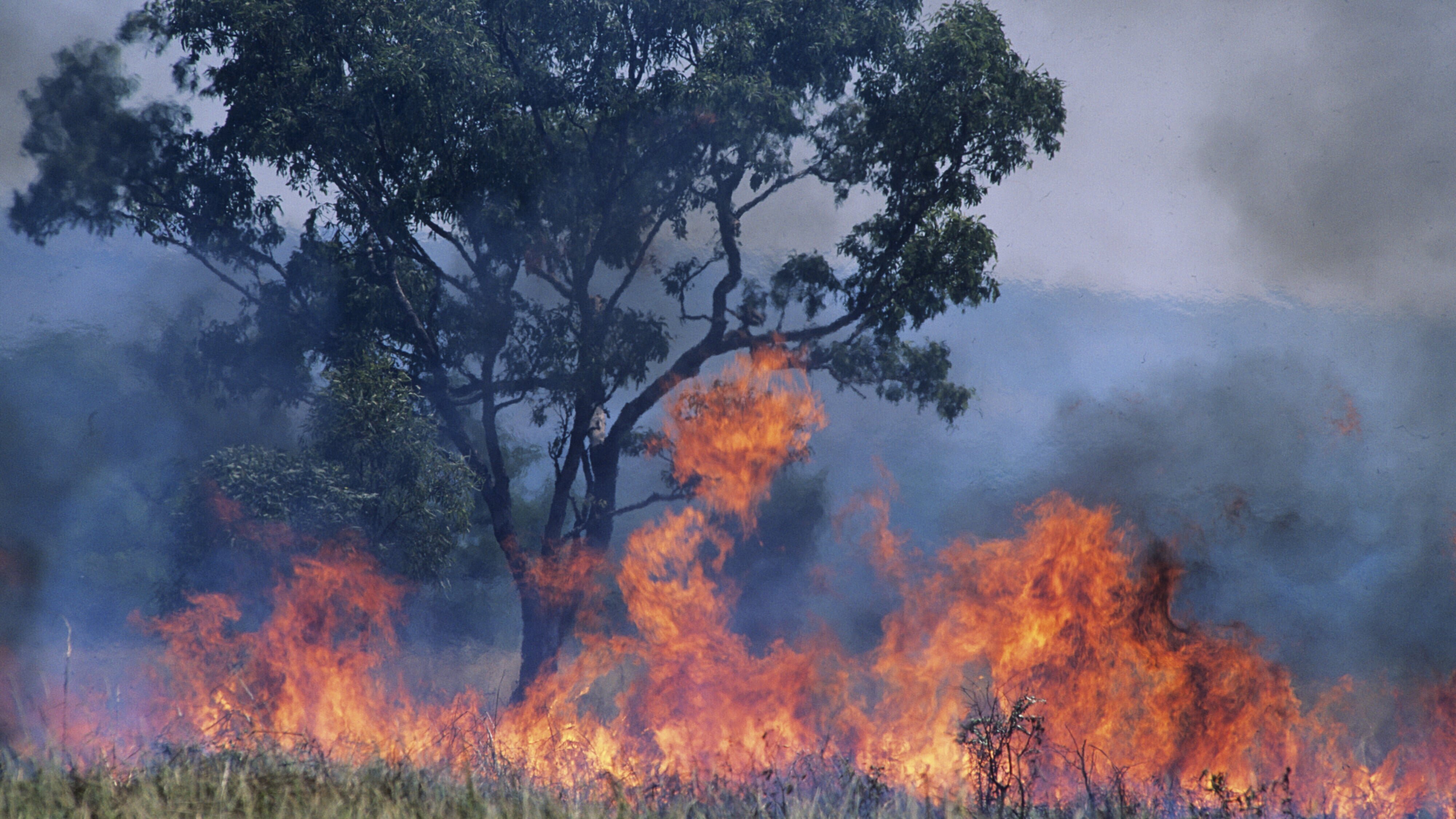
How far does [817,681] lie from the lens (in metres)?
18.1

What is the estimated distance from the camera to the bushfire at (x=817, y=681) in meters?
15.5

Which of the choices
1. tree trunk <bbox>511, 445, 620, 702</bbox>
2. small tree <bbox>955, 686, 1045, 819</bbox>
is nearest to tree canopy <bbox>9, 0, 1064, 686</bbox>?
tree trunk <bbox>511, 445, 620, 702</bbox>

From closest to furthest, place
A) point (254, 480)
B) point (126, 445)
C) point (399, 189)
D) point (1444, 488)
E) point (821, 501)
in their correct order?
point (254, 480), point (399, 189), point (1444, 488), point (126, 445), point (821, 501)

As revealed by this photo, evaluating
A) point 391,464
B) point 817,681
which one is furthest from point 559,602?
point 817,681

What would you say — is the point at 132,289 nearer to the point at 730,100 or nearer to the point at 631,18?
the point at 631,18

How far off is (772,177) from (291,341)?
393 inches

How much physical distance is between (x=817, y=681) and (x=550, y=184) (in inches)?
401

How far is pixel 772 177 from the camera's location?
20266 millimetres

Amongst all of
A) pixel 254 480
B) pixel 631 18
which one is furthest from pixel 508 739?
pixel 631 18

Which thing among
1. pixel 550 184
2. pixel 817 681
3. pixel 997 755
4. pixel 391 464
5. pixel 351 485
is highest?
pixel 550 184

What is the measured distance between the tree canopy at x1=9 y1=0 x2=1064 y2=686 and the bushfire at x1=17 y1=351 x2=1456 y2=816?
160 cm

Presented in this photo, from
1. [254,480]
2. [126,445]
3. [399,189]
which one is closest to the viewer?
[254,480]

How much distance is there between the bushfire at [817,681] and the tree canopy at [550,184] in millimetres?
1602

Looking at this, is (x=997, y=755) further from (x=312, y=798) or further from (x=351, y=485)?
(x=351, y=485)
